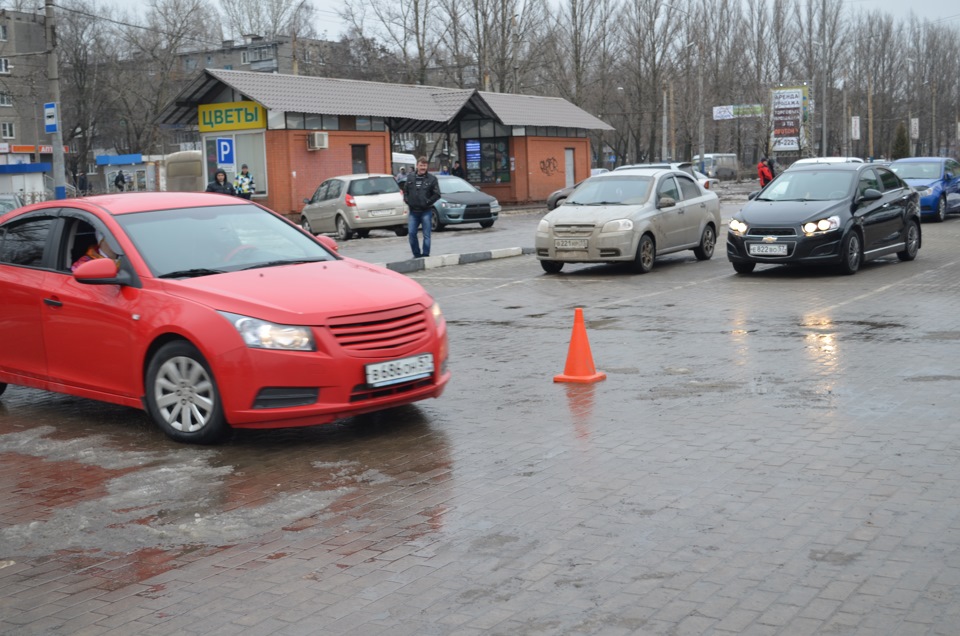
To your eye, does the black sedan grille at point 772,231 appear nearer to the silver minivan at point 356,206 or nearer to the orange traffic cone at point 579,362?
the orange traffic cone at point 579,362

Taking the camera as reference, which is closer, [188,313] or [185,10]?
[188,313]

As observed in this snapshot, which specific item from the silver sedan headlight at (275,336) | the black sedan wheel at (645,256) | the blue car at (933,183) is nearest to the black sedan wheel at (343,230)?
the black sedan wheel at (645,256)

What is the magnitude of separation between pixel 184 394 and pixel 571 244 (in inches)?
427

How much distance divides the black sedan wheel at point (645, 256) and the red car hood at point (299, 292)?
10.1 metres

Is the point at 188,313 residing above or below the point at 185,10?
below

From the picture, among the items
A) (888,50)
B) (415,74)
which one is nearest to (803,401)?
(415,74)

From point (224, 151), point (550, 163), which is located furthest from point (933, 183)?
point (550, 163)

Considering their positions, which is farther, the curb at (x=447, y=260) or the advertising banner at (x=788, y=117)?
the advertising banner at (x=788, y=117)

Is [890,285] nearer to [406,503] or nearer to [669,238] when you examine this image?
[669,238]

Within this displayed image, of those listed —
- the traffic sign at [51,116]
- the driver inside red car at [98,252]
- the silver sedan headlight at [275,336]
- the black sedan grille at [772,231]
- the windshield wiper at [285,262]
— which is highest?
the traffic sign at [51,116]

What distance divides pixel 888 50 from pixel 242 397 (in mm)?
100634

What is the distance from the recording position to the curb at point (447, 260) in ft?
64.4

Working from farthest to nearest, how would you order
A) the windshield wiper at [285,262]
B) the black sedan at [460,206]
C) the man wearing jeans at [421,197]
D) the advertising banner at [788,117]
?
1. the advertising banner at [788,117]
2. the black sedan at [460,206]
3. the man wearing jeans at [421,197]
4. the windshield wiper at [285,262]

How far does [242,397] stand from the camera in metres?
6.75
